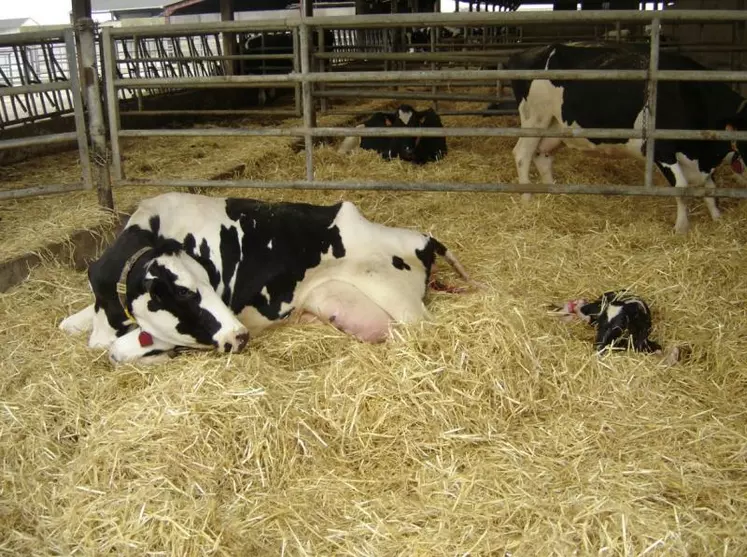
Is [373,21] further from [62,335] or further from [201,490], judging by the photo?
[201,490]

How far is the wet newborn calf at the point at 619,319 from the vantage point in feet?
12.3

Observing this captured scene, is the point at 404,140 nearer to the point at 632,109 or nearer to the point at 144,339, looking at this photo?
the point at 632,109

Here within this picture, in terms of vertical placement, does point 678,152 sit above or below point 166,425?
above

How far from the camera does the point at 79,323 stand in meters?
4.12

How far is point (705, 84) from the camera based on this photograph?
605 cm

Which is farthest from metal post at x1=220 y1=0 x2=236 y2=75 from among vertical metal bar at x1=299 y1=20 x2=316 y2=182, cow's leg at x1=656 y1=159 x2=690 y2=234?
cow's leg at x1=656 y1=159 x2=690 y2=234

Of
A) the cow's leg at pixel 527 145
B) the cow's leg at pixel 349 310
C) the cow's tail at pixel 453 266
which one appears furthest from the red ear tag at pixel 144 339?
the cow's leg at pixel 527 145

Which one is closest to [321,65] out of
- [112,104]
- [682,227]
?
[112,104]

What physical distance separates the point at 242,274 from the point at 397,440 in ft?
4.59

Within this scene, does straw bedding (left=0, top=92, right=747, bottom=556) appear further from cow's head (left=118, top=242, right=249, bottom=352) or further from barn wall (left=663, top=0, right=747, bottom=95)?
barn wall (left=663, top=0, right=747, bottom=95)

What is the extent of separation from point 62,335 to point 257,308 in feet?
3.42

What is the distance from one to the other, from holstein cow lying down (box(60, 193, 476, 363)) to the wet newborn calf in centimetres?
89

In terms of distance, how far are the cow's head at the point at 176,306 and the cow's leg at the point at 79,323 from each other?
0.54 meters

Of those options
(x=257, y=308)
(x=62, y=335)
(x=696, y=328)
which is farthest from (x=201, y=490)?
(x=696, y=328)
